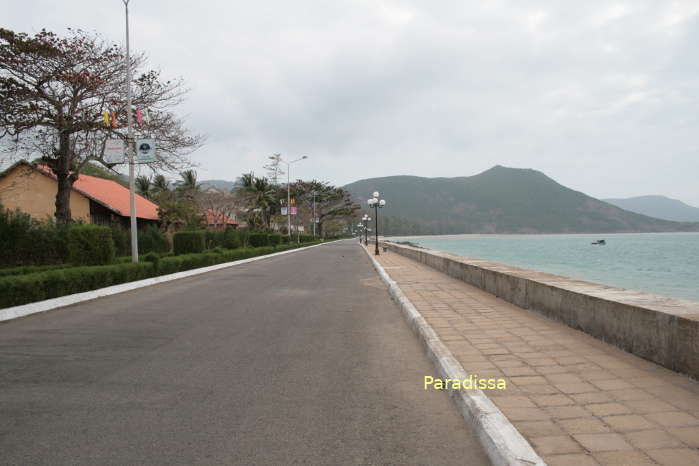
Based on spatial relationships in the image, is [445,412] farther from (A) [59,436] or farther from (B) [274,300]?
(B) [274,300]

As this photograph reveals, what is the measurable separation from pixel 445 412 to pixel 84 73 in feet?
76.5

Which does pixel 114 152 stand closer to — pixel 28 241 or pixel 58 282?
pixel 28 241

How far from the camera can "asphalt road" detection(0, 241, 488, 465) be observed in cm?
312

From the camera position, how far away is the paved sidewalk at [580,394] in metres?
2.86

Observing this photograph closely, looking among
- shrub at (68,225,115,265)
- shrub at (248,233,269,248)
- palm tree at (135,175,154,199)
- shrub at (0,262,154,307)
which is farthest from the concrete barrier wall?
palm tree at (135,175,154,199)

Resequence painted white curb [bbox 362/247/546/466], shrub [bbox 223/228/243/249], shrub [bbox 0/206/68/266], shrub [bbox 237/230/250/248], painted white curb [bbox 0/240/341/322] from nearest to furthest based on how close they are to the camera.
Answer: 1. painted white curb [bbox 362/247/546/466]
2. painted white curb [bbox 0/240/341/322]
3. shrub [bbox 0/206/68/266]
4. shrub [bbox 223/228/243/249]
5. shrub [bbox 237/230/250/248]

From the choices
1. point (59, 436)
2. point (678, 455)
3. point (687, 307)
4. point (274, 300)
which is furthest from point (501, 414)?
point (274, 300)

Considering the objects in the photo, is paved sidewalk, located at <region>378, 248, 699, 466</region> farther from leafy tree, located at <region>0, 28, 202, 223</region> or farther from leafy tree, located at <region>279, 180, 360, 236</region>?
leafy tree, located at <region>279, 180, 360, 236</region>

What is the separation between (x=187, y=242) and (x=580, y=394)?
21193mm

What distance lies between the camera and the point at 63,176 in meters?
23.0

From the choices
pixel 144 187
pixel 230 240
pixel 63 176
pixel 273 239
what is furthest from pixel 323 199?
pixel 63 176

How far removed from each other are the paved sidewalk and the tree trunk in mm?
22993

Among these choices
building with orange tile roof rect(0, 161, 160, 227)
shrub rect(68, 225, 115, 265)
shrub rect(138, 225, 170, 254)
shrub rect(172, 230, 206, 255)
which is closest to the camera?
shrub rect(68, 225, 115, 265)

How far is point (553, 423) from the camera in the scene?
3246 millimetres
